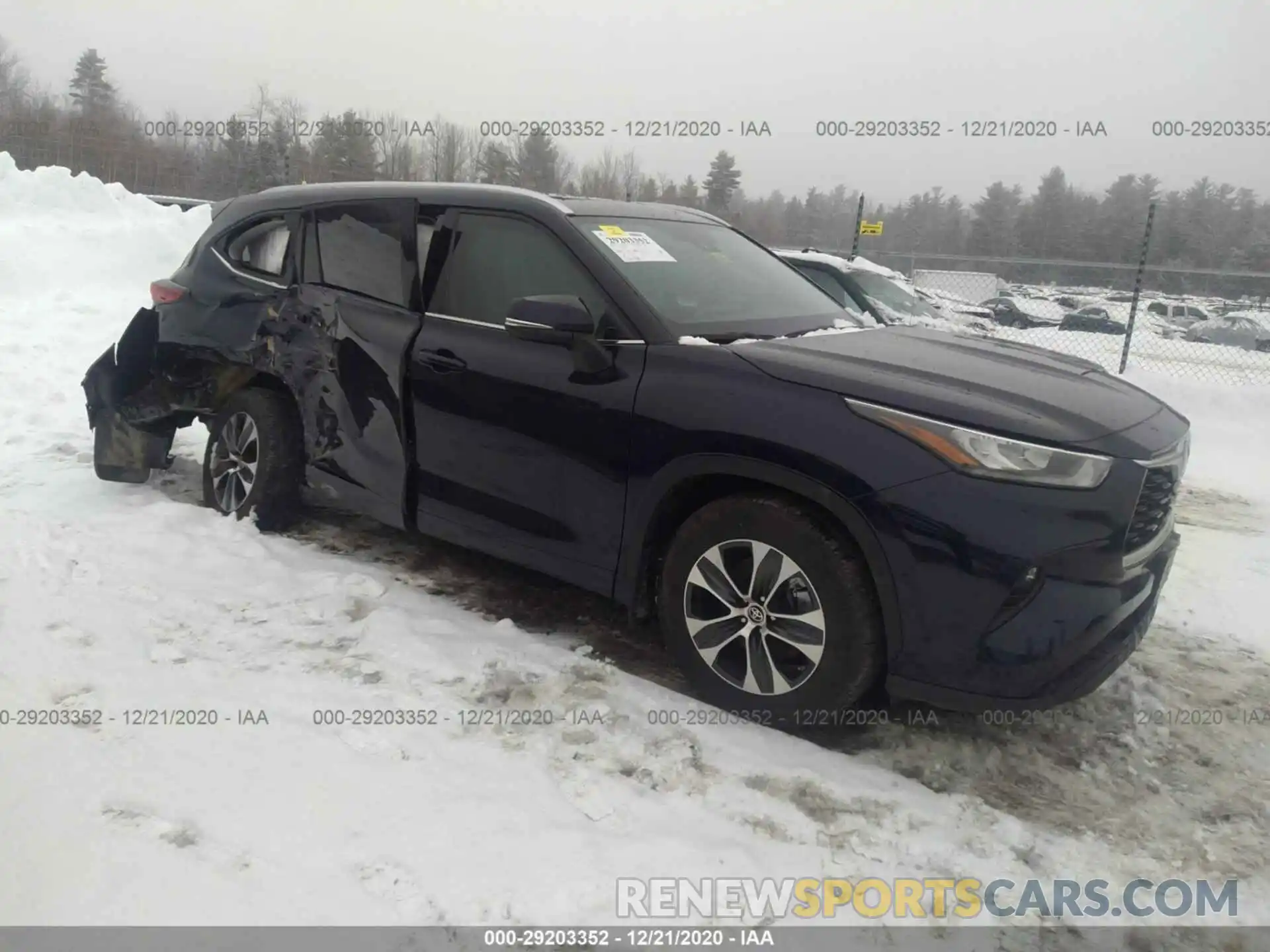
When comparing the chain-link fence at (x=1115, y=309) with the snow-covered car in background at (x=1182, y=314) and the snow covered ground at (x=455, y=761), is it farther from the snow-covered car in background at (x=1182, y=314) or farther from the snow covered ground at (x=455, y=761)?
the snow covered ground at (x=455, y=761)

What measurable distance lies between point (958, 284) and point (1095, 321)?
1.97m

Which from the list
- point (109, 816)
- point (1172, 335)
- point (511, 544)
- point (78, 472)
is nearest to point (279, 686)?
point (109, 816)

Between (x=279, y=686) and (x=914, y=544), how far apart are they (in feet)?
7.04

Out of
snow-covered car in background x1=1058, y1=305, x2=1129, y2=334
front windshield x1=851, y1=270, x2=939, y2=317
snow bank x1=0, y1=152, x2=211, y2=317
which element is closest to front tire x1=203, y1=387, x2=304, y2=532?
snow bank x1=0, y1=152, x2=211, y2=317

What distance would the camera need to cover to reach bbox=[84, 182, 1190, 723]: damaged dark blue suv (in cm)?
248

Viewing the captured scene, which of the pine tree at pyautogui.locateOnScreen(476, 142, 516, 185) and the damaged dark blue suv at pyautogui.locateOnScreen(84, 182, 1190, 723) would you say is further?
the pine tree at pyautogui.locateOnScreen(476, 142, 516, 185)

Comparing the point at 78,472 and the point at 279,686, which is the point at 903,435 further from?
the point at 78,472

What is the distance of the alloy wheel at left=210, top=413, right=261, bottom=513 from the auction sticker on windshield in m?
2.06

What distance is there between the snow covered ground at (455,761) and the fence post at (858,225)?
8.28 metres

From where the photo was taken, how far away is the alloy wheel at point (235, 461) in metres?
4.29

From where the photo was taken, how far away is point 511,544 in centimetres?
341

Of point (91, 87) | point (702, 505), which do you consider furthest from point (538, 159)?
point (91, 87)

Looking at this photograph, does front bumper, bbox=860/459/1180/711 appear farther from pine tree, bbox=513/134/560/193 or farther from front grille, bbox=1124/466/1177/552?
pine tree, bbox=513/134/560/193
